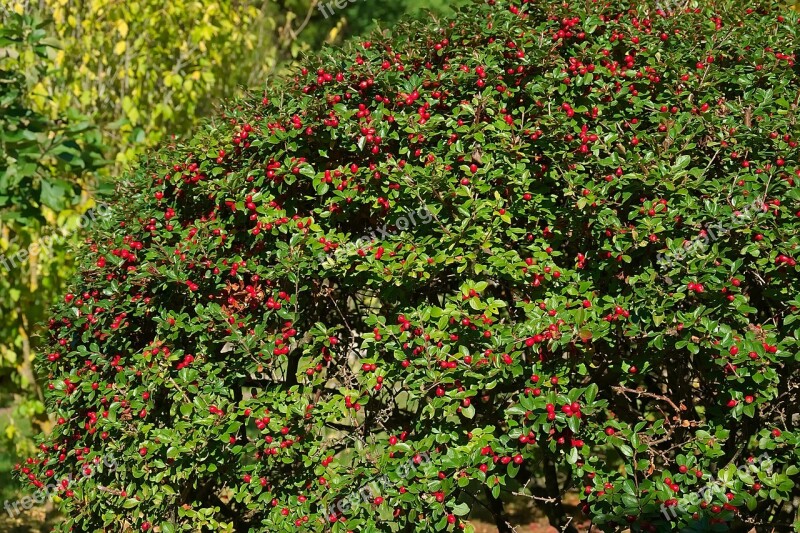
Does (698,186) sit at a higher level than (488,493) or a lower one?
higher

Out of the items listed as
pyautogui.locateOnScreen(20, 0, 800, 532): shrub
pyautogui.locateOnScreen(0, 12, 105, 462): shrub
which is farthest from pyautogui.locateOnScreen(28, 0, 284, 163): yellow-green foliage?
pyautogui.locateOnScreen(20, 0, 800, 532): shrub

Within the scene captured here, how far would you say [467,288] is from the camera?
2.89 meters

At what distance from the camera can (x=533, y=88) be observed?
308 centimetres

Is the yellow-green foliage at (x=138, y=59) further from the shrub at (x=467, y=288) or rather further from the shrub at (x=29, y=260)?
the shrub at (x=467, y=288)

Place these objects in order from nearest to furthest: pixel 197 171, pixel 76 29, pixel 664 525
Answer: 1. pixel 664 525
2. pixel 197 171
3. pixel 76 29

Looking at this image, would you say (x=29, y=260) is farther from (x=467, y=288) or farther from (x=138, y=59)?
(x=467, y=288)

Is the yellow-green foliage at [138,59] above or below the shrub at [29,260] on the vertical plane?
above

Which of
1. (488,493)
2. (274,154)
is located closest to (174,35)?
(274,154)

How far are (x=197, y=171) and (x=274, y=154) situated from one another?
1.40 ft

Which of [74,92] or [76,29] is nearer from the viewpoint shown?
[74,92]

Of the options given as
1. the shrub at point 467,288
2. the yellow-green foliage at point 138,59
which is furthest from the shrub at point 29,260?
the shrub at point 467,288

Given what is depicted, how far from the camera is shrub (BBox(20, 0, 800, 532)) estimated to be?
2744 mm

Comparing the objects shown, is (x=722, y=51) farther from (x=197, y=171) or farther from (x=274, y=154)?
(x=197, y=171)

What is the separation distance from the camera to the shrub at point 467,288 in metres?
2.74
